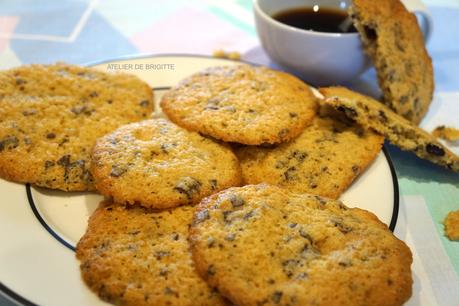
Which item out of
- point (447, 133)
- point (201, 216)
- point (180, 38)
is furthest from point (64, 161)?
point (447, 133)

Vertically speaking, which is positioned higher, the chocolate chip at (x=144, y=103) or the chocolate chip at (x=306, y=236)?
the chocolate chip at (x=144, y=103)

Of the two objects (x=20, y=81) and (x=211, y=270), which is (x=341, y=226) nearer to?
(x=211, y=270)

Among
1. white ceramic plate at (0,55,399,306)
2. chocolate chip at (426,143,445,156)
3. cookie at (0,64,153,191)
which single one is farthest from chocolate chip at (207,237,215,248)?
chocolate chip at (426,143,445,156)

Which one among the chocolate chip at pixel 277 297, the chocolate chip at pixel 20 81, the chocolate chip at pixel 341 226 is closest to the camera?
the chocolate chip at pixel 277 297

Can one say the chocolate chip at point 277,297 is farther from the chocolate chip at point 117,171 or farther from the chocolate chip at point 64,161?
the chocolate chip at point 64,161

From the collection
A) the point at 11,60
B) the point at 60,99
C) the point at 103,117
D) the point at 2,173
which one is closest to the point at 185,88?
the point at 103,117

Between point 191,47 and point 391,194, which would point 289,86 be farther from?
point 191,47

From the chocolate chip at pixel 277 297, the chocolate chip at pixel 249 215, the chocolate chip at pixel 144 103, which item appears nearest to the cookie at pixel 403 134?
the chocolate chip at pixel 249 215
